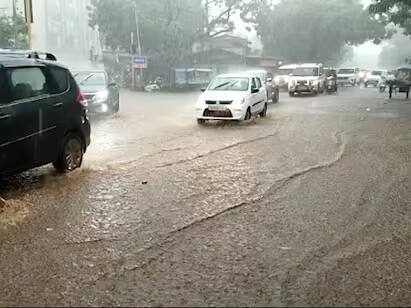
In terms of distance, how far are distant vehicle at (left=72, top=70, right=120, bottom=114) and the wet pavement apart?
7107 mm

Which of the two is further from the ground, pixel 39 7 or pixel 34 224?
pixel 39 7

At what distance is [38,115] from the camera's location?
7445mm

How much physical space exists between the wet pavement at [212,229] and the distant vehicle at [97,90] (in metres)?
7.11

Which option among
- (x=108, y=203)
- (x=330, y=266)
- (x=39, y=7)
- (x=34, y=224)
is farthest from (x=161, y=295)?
(x=39, y=7)

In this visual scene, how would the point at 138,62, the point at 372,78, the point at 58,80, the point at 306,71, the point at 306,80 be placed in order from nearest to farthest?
1. the point at 58,80
2. the point at 306,80
3. the point at 306,71
4. the point at 138,62
5. the point at 372,78

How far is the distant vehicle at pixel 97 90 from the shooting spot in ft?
59.3

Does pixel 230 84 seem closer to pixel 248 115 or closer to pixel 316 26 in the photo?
pixel 248 115

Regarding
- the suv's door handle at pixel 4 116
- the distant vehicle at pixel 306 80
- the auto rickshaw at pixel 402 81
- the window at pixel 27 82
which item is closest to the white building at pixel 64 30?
the distant vehicle at pixel 306 80

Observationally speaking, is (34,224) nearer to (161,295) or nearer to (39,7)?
(161,295)

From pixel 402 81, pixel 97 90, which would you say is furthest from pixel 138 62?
pixel 97 90

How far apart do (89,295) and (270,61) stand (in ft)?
185

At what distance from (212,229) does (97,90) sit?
43.5ft

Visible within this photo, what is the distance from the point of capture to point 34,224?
5.98m

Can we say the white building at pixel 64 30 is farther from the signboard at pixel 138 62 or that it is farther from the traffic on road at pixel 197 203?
the traffic on road at pixel 197 203
